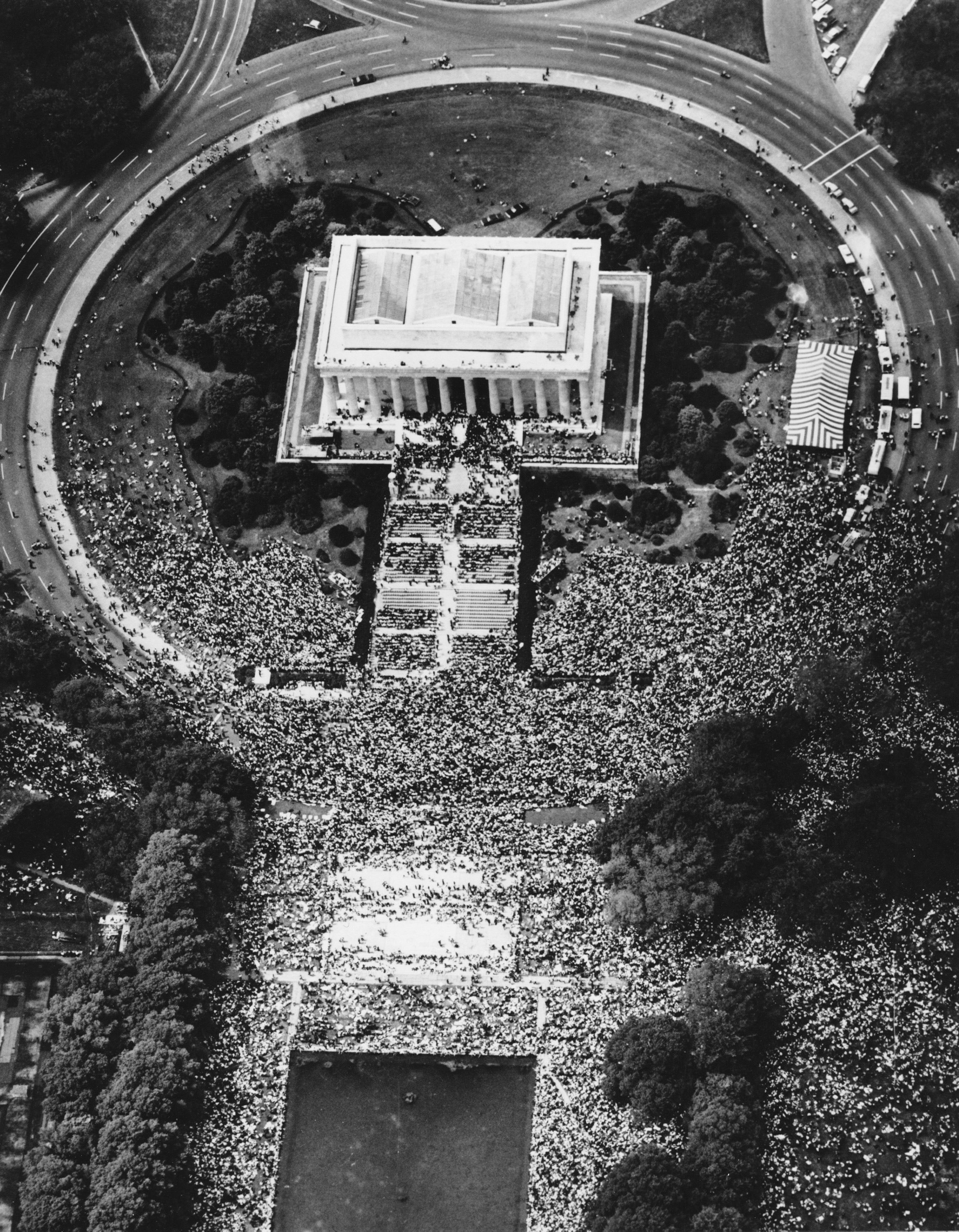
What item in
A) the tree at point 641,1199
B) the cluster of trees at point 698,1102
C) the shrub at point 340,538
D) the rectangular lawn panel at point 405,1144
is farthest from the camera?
the shrub at point 340,538

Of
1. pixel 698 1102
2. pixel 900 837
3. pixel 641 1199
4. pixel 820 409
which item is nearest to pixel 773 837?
pixel 900 837

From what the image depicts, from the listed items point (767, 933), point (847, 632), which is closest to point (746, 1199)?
point (767, 933)

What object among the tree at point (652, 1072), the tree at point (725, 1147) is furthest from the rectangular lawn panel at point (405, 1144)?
the tree at point (725, 1147)

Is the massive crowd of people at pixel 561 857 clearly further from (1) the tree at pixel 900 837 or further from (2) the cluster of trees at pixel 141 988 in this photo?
(2) the cluster of trees at pixel 141 988

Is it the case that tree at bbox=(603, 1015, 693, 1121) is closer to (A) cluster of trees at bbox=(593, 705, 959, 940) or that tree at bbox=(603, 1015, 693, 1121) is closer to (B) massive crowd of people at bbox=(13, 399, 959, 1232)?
(B) massive crowd of people at bbox=(13, 399, 959, 1232)

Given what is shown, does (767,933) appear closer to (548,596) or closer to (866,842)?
(866,842)

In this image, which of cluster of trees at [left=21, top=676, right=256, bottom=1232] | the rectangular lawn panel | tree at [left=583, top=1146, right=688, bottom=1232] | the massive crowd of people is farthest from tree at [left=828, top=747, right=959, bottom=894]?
cluster of trees at [left=21, top=676, right=256, bottom=1232]
